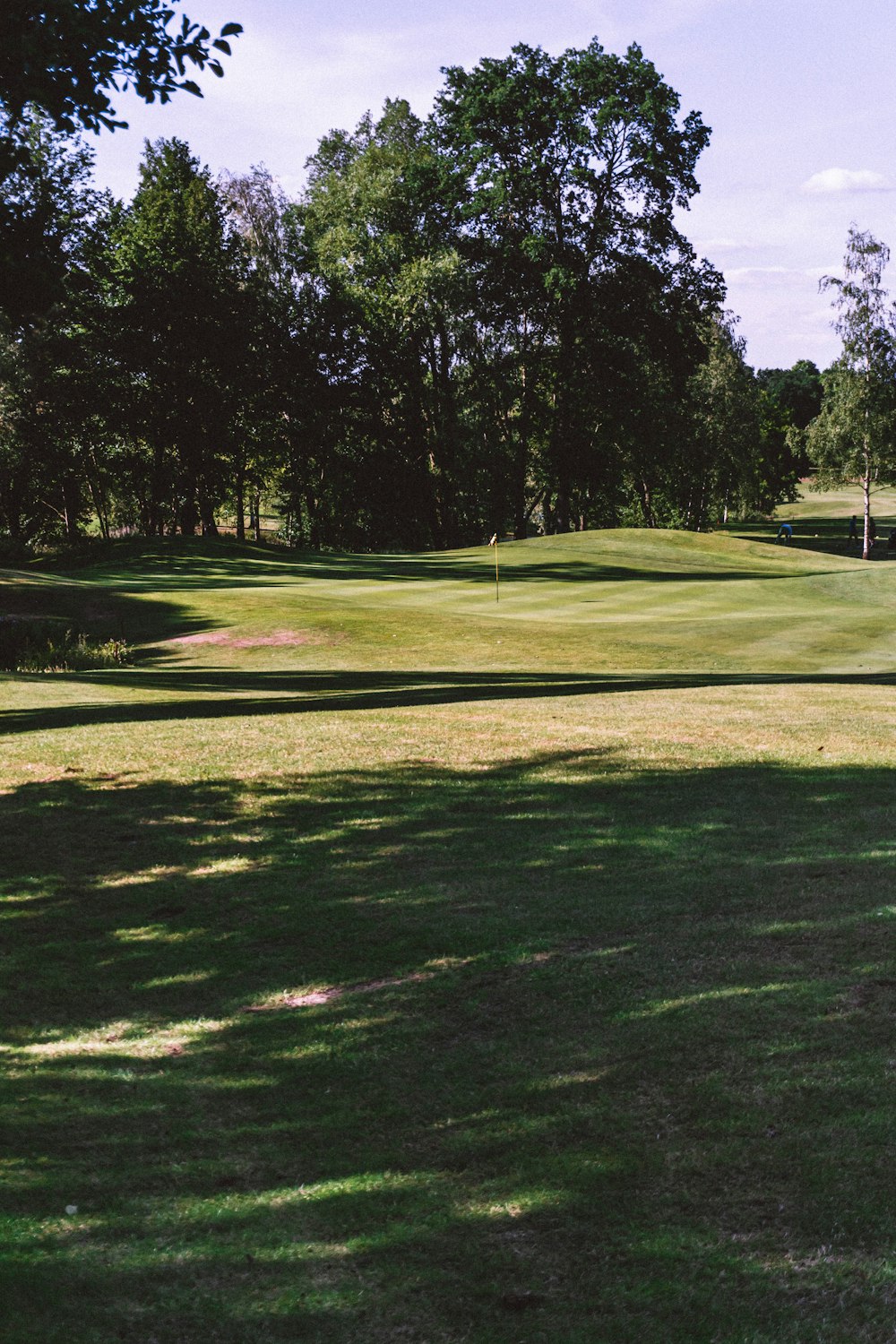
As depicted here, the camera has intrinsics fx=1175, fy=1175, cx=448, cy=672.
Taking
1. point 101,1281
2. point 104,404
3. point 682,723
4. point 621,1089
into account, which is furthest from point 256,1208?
point 104,404

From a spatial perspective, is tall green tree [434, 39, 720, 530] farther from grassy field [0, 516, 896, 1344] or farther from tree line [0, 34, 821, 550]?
grassy field [0, 516, 896, 1344]

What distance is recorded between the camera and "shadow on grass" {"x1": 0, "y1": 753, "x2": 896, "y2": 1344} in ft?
12.1

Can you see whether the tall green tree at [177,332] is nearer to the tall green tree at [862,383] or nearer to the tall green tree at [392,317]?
the tall green tree at [392,317]

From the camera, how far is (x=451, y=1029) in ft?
18.9

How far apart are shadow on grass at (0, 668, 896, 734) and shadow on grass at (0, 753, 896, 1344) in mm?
6613

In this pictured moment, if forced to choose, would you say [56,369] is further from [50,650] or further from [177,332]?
[50,650]

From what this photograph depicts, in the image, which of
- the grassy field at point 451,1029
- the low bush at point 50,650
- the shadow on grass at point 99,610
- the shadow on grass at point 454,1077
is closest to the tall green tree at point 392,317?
the shadow on grass at point 99,610

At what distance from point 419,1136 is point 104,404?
59.3 meters

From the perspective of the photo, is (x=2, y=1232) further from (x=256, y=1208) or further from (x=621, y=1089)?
(x=621, y=1089)

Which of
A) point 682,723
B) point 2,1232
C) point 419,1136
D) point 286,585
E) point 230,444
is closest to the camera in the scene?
point 2,1232

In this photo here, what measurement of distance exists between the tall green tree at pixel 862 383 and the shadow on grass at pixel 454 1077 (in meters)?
72.2

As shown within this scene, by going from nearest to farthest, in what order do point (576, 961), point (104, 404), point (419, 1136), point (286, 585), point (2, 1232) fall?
point (2, 1232) < point (419, 1136) < point (576, 961) < point (286, 585) < point (104, 404)

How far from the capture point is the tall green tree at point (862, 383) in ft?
243

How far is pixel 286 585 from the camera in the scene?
37.8 meters
